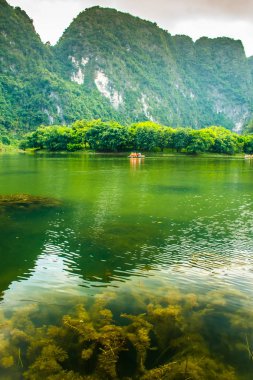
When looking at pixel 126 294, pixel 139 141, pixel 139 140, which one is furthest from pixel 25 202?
pixel 139 140

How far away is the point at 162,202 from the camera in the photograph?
26.7 m

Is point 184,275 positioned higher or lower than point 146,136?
lower

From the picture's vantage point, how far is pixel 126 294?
34.4 feet

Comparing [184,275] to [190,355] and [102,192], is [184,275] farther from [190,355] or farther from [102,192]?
[102,192]

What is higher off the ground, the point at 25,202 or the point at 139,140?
the point at 139,140

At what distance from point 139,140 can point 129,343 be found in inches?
4560

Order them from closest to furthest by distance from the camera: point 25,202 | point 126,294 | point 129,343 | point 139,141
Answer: point 129,343 < point 126,294 < point 25,202 < point 139,141

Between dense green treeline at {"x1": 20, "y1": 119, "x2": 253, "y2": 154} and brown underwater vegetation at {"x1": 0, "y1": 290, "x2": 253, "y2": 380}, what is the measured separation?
113684 mm

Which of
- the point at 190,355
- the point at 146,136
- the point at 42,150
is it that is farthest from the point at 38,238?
the point at 42,150

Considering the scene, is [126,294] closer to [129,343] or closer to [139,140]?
[129,343]

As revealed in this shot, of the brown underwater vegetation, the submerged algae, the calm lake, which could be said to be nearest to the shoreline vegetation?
the submerged algae

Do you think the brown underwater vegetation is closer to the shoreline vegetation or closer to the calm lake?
the calm lake

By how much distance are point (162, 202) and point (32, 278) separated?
630 inches

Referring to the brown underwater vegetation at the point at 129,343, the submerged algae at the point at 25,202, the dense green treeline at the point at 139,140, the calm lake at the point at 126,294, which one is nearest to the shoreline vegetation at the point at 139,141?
the dense green treeline at the point at 139,140
